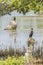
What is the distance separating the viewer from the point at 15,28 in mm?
20531

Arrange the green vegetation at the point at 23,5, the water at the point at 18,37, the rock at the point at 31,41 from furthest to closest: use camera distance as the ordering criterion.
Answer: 1. the water at the point at 18,37
2. the rock at the point at 31,41
3. the green vegetation at the point at 23,5

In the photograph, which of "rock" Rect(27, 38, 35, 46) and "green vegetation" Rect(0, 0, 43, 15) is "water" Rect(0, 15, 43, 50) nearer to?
"rock" Rect(27, 38, 35, 46)

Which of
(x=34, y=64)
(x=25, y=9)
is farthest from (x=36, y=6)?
(x=34, y=64)

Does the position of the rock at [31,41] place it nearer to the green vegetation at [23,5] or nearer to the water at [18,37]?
the water at [18,37]

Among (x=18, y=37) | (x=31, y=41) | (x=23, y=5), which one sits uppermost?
(x=23, y=5)

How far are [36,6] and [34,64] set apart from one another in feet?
4.86

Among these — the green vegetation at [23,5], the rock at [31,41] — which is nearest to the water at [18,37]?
the rock at [31,41]

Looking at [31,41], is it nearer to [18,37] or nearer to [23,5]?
[23,5]

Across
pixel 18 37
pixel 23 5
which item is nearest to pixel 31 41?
pixel 23 5

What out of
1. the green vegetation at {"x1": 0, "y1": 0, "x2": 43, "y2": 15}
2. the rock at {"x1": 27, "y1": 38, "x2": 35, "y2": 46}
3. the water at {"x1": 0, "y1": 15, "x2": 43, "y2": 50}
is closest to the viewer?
the green vegetation at {"x1": 0, "y1": 0, "x2": 43, "y2": 15}

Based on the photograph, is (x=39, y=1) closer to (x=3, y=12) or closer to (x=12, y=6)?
(x=12, y=6)

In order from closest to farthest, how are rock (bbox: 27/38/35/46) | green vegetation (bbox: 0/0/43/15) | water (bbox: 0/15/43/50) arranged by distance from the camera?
green vegetation (bbox: 0/0/43/15), rock (bbox: 27/38/35/46), water (bbox: 0/15/43/50)

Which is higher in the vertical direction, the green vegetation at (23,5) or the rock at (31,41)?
the green vegetation at (23,5)

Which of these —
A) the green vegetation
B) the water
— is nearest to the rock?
the water
